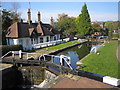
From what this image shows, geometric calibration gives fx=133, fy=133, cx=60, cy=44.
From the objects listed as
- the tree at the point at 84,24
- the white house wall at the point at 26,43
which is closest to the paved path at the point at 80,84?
the white house wall at the point at 26,43

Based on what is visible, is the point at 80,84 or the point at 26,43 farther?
the point at 26,43

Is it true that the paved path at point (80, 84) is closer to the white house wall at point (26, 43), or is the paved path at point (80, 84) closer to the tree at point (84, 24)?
the white house wall at point (26, 43)

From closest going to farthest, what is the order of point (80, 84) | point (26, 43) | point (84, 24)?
point (80, 84)
point (26, 43)
point (84, 24)

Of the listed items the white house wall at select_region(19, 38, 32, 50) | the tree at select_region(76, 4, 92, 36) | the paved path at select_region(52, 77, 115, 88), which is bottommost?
the paved path at select_region(52, 77, 115, 88)

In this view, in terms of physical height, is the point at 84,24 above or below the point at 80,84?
above

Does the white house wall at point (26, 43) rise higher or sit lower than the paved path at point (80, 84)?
higher

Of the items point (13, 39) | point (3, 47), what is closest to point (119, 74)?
point (3, 47)

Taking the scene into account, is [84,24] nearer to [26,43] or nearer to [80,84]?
[26,43]

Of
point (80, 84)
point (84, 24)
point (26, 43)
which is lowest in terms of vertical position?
point (80, 84)

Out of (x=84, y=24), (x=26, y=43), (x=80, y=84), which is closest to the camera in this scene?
(x=80, y=84)

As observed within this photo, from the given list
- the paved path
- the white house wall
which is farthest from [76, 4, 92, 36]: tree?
the paved path

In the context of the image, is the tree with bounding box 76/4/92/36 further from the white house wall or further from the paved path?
the paved path

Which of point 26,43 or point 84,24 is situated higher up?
point 84,24

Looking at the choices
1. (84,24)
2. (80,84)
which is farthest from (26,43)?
(84,24)
